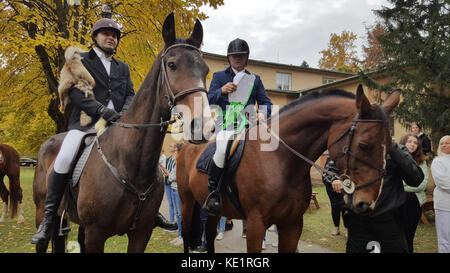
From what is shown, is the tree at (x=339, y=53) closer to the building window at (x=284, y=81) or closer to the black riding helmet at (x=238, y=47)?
the building window at (x=284, y=81)

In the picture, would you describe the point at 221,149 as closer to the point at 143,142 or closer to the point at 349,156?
the point at 143,142

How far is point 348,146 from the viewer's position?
111 inches

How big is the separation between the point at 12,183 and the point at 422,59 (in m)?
13.2

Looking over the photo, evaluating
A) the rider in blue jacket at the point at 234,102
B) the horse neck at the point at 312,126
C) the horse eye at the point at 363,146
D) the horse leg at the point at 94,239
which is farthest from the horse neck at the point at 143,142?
the horse eye at the point at 363,146

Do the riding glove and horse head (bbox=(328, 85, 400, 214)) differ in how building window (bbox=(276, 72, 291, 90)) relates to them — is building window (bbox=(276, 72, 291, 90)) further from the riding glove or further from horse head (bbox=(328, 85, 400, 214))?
the riding glove

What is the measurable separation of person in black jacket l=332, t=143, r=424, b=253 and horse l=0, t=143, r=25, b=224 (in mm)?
9658

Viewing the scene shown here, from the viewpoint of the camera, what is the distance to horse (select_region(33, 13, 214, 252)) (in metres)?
2.63

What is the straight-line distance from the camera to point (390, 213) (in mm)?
3523

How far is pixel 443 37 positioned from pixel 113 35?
8.86 m

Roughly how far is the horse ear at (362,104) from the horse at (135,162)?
146 centimetres

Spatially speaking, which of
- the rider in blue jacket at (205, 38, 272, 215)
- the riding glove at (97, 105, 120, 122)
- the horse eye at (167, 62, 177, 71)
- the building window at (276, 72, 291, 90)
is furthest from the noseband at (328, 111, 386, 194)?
the building window at (276, 72, 291, 90)

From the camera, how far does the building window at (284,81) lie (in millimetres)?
28344

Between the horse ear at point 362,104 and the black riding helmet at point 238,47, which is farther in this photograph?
the black riding helmet at point 238,47
